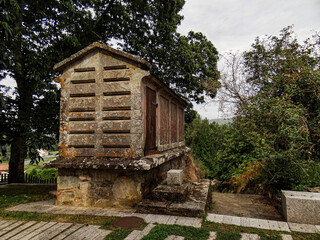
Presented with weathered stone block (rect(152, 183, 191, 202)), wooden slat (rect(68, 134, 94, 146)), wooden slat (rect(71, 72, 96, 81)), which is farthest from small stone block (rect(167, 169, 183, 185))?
wooden slat (rect(71, 72, 96, 81))

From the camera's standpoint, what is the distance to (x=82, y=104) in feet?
18.4

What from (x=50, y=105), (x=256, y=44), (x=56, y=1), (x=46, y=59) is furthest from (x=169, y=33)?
(x=50, y=105)

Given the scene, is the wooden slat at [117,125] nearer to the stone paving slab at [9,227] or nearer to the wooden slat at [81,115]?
the wooden slat at [81,115]

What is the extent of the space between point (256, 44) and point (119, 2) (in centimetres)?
829

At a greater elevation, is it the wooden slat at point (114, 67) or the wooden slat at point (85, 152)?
the wooden slat at point (114, 67)

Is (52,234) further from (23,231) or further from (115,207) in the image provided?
(115,207)

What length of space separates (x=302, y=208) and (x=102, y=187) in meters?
4.52

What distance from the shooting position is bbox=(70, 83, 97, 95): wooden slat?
18.4 ft

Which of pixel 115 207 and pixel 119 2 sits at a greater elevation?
pixel 119 2

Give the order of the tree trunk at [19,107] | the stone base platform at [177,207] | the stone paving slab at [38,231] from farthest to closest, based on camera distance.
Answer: the tree trunk at [19,107]
the stone base platform at [177,207]
the stone paving slab at [38,231]

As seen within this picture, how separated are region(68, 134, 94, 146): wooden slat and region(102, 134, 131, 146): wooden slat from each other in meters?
0.38

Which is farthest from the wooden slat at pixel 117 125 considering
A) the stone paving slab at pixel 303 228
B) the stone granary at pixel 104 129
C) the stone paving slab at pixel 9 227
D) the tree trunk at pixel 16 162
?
the tree trunk at pixel 16 162

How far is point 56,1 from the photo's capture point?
8.62 metres

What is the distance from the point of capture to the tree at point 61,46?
26.9 ft
